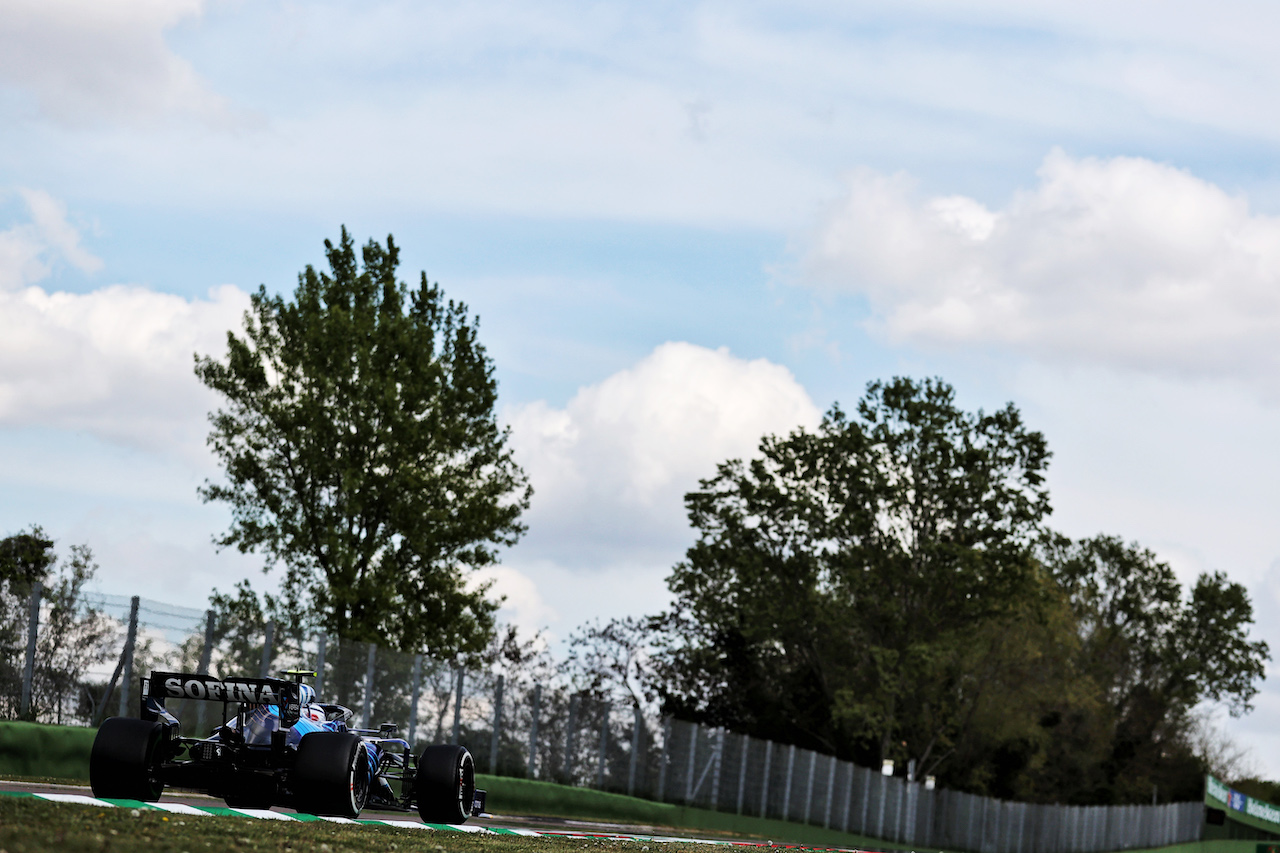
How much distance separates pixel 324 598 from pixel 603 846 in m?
23.2

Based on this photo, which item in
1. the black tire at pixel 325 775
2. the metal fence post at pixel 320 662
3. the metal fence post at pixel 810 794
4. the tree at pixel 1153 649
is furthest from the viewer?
the tree at pixel 1153 649

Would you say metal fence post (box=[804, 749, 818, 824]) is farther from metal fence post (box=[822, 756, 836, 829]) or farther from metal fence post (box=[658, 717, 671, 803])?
metal fence post (box=[658, 717, 671, 803])

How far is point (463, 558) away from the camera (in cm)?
3872

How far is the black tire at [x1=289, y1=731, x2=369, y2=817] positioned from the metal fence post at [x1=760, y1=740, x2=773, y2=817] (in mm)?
26726

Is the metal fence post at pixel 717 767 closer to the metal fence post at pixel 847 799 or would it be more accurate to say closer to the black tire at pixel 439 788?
the metal fence post at pixel 847 799

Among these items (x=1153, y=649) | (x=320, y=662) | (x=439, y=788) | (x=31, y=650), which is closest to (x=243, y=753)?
(x=439, y=788)

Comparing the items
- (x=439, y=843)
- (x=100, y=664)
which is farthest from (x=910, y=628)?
(x=439, y=843)

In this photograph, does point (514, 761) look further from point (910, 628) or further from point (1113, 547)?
point (1113, 547)

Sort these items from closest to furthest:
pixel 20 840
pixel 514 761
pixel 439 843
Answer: pixel 20 840 < pixel 439 843 < pixel 514 761

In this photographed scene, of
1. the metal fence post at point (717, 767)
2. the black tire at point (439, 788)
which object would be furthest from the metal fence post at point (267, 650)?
the metal fence post at point (717, 767)

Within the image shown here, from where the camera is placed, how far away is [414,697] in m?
26.8

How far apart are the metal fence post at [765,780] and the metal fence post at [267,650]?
1832 cm

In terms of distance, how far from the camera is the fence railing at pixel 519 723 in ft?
70.1

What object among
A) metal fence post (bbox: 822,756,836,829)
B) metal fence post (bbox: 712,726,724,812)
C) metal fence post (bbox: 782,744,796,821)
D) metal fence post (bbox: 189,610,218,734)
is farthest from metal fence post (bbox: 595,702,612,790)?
metal fence post (bbox: 822,756,836,829)
